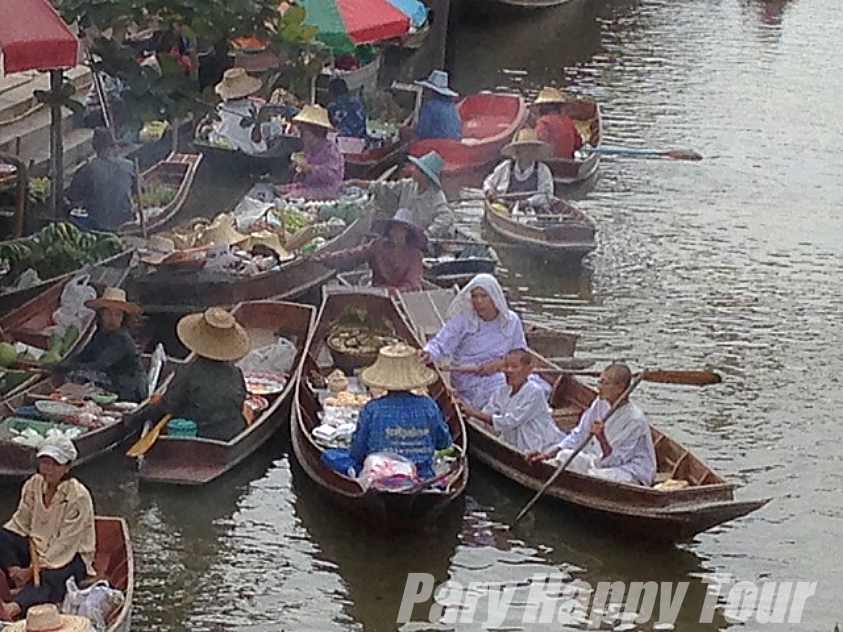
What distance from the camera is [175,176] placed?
1658 cm

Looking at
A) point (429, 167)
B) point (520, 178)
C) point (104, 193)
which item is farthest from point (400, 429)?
point (520, 178)

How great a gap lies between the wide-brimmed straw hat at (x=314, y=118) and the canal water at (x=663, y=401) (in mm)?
1427

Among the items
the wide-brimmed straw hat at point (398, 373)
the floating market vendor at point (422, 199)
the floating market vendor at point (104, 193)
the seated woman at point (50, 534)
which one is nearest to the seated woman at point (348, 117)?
the floating market vendor at point (422, 199)

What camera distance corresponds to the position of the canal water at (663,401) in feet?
32.7

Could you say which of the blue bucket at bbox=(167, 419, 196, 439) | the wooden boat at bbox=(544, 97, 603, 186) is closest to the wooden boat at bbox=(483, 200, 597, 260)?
the wooden boat at bbox=(544, 97, 603, 186)

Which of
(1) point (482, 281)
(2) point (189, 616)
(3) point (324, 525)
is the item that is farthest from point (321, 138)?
(2) point (189, 616)

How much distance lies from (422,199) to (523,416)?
4.61 m

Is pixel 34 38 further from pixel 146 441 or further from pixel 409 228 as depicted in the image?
pixel 409 228

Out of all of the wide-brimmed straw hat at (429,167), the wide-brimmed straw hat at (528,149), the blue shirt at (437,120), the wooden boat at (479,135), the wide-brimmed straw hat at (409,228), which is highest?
the wide-brimmed straw hat at (409,228)

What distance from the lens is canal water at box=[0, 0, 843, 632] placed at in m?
9.96

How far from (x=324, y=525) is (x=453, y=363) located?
1728 millimetres

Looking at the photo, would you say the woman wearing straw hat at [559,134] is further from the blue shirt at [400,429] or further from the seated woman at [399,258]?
the blue shirt at [400,429]

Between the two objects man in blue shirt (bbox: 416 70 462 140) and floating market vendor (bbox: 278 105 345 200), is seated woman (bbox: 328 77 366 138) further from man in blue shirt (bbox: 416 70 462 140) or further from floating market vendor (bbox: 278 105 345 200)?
floating market vendor (bbox: 278 105 345 200)

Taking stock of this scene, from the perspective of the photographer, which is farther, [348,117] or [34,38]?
[348,117]
